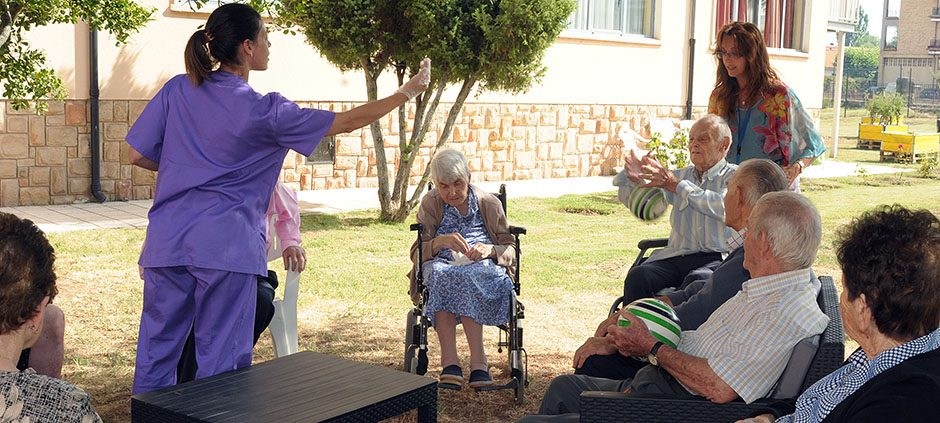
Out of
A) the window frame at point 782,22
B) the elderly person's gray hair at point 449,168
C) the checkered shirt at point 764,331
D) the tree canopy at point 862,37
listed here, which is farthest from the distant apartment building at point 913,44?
the checkered shirt at point 764,331

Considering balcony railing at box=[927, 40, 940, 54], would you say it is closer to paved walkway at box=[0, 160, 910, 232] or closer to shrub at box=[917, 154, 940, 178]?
shrub at box=[917, 154, 940, 178]

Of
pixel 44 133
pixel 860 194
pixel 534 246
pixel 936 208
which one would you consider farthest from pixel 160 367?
pixel 860 194

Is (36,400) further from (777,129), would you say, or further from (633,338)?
(777,129)

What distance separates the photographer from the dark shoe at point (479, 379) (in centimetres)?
407

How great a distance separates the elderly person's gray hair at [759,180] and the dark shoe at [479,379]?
1.52 metres

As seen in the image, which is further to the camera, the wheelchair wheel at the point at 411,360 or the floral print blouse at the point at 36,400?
the wheelchair wheel at the point at 411,360

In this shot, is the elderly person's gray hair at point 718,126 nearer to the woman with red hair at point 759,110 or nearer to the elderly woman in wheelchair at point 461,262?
the woman with red hair at point 759,110

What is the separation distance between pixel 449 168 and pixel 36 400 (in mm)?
2653

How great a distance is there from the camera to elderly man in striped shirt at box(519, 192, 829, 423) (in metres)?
2.46

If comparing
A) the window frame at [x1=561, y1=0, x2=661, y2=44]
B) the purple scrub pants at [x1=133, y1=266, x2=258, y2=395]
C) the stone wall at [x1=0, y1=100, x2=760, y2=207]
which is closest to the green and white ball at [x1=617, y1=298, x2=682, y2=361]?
the purple scrub pants at [x1=133, y1=266, x2=258, y2=395]

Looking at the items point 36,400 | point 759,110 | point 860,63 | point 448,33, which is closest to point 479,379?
point 759,110

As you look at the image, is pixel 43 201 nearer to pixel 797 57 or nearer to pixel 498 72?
pixel 498 72

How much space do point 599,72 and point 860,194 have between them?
3993mm

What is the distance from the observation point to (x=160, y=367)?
117 inches
